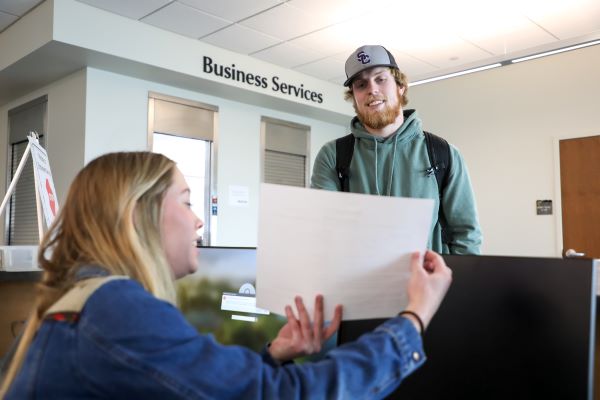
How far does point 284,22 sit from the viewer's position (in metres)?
4.45

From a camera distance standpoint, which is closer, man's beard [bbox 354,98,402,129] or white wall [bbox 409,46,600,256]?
man's beard [bbox 354,98,402,129]

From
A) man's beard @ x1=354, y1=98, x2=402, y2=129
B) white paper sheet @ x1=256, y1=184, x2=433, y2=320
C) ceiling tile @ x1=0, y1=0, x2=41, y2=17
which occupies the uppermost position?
ceiling tile @ x1=0, y1=0, x2=41, y2=17

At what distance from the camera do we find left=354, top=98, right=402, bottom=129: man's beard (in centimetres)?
191

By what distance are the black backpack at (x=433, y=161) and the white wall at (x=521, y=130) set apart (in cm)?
371

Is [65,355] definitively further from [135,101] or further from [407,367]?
[135,101]

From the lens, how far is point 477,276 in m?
0.95

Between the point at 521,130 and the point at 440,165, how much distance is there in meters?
3.98

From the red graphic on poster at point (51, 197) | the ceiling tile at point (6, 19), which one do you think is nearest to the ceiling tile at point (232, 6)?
the ceiling tile at point (6, 19)

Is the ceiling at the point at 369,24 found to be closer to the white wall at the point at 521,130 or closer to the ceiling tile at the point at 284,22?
the ceiling tile at the point at 284,22

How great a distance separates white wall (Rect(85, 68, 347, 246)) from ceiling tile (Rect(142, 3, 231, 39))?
22.9 inches

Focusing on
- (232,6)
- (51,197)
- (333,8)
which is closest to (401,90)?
(51,197)

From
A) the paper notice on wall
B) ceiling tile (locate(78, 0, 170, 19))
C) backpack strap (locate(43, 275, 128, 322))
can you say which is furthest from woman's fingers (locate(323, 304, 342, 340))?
ceiling tile (locate(78, 0, 170, 19))

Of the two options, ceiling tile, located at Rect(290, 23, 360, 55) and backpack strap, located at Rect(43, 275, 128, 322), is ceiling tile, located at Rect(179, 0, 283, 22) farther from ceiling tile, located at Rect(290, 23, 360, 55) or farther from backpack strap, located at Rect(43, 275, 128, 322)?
backpack strap, located at Rect(43, 275, 128, 322)

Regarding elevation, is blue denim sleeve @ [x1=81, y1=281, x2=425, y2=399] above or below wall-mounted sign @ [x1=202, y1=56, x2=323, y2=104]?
below
